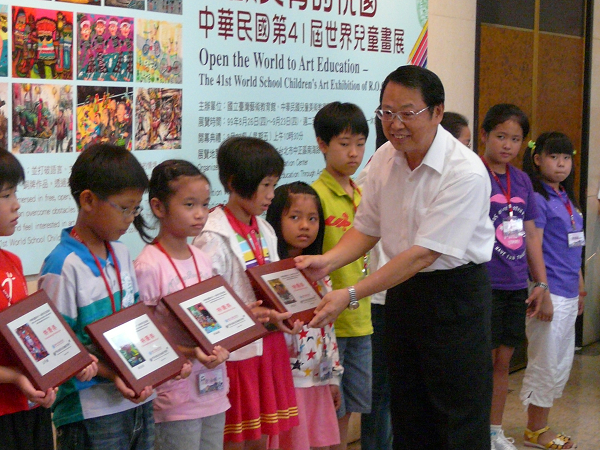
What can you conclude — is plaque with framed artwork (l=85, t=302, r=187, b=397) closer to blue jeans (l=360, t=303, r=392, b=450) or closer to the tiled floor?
blue jeans (l=360, t=303, r=392, b=450)

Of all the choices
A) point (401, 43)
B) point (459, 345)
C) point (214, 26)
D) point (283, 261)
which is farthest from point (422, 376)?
point (401, 43)

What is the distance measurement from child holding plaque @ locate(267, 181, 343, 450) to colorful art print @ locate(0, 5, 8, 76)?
1018 mm

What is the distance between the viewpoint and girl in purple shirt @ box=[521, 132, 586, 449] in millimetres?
4066

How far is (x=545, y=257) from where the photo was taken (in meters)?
4.17

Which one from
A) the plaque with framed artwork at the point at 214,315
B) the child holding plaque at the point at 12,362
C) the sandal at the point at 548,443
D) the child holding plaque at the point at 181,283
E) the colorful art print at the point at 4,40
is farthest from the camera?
the sandal at the point at 548,443

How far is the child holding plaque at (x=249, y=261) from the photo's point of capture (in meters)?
2.68

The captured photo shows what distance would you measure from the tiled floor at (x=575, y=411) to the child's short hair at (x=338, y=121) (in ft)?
5.58

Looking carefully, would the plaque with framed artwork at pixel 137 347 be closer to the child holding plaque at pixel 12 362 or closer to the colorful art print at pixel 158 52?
the child holding plaque at pixel 12 362

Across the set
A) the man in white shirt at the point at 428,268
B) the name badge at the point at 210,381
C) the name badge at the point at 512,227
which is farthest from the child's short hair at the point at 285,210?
the name badge at the point at 512,227

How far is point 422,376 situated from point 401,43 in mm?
2000

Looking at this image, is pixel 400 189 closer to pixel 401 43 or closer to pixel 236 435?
pixel 236 435

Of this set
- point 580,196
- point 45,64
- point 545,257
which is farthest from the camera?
point 580,196

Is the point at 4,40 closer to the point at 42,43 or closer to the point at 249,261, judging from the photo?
the point at 42,43

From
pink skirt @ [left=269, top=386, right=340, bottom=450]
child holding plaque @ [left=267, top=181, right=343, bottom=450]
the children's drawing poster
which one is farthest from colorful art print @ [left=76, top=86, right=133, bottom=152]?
pink skirt @ [left=269, top=386, right=340, bottom=450]
